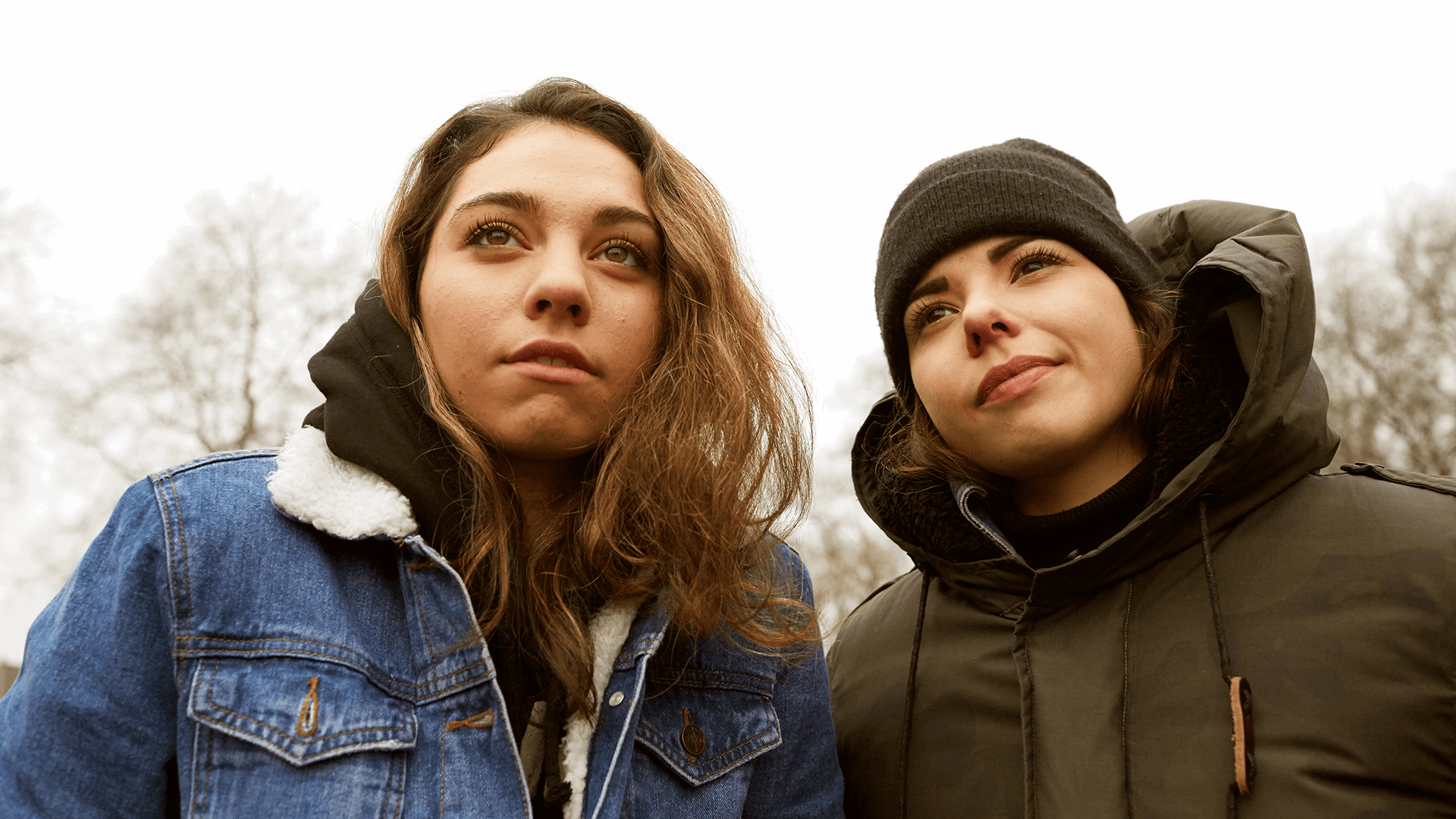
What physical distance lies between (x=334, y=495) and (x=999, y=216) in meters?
1.71

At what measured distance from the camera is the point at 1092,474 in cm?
249

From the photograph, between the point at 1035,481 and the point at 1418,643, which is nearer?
the point at 1418,643

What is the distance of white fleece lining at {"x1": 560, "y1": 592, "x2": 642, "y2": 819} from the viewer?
6.09 feet

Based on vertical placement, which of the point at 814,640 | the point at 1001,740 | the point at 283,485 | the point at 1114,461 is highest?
the point at 283,485

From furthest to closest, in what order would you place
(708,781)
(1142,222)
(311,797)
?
(1142,222) → (708,781) → (311,797)

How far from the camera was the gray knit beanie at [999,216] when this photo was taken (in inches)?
101

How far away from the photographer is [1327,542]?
2107 mm

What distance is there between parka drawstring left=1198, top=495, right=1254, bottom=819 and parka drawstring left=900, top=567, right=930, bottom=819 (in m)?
0.74

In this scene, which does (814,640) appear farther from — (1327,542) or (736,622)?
(1327,542)

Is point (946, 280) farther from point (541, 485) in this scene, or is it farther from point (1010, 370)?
point (541, 485)

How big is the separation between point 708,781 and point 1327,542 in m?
1.39

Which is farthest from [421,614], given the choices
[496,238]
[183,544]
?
[496,238]

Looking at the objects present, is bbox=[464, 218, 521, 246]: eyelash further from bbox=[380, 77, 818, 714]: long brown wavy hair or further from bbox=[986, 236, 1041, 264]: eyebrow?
bbox=[986, 236, 1041, 264]: eyebrow

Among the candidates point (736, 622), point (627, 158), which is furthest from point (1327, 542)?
point (627, 158)
